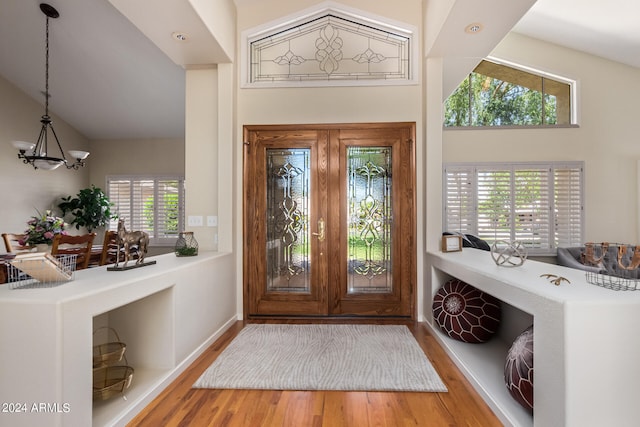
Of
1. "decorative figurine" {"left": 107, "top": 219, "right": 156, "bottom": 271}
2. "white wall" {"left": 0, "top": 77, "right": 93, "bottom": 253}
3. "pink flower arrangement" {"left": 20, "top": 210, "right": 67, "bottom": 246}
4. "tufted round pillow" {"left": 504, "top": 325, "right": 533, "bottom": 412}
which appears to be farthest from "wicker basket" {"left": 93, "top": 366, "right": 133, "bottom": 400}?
"white wall" {"left": 0, "top": 77, "right": 93, "bottom": 253}

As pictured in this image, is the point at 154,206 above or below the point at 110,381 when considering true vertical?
above

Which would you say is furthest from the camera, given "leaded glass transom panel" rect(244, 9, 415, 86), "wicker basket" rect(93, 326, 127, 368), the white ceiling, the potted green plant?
the potted green plant

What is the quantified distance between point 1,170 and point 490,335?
279 inches

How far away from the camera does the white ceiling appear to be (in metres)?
3.99

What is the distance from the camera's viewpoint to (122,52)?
457 centimetres

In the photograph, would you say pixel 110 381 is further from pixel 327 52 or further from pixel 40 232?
pixel 327 52

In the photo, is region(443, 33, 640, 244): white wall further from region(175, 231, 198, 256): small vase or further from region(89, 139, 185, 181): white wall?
region(89, 139, 185, 181): white wall

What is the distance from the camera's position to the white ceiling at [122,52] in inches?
157

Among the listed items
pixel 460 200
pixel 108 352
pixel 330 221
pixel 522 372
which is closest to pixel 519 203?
pixel 460 200

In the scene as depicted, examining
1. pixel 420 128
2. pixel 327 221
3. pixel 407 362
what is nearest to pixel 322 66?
pixel 420 128

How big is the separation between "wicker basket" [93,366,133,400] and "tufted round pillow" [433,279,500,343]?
7.87 ft

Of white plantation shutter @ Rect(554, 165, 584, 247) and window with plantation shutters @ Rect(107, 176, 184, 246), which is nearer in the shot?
white plantation shutter @ Rect(554, 165, 584, 247)

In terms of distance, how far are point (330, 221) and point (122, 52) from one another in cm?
393

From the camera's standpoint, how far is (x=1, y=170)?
16.6 feet
